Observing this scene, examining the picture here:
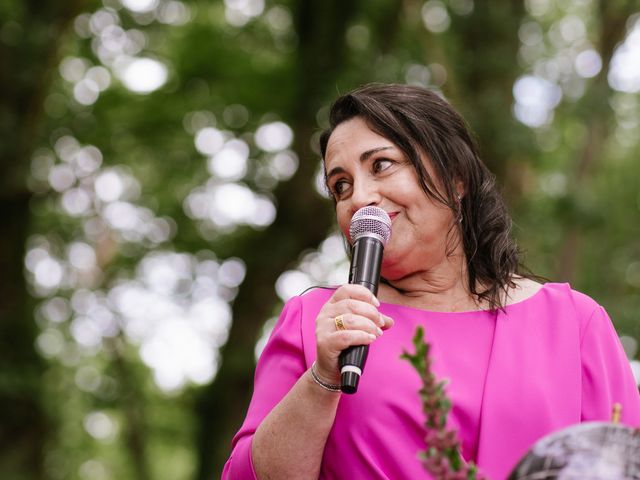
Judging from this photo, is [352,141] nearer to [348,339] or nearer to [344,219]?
[344,219]

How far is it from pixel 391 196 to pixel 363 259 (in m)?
0.39

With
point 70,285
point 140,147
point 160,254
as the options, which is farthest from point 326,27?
point 70,285

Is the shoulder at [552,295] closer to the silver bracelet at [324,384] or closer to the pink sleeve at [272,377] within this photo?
the pink sleeve at [272,377]

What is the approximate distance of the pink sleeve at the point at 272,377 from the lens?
2.59 m

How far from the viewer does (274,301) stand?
519 inches

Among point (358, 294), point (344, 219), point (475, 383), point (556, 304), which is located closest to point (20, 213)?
point (344, 219)

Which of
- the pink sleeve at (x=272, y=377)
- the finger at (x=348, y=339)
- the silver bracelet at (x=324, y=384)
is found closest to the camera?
the finger at (x=348, y=339)

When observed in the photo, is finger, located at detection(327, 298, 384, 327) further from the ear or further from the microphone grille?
the ear

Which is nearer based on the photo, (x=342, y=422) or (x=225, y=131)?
(x=342, y=422)

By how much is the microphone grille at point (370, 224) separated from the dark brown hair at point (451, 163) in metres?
0.23

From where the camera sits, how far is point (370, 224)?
2.55 meters

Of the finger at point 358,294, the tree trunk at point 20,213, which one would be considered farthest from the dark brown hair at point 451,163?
the tree trunk at point 20,213

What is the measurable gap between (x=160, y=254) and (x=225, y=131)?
8.44 feet

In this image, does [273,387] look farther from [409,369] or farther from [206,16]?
[206,16]
